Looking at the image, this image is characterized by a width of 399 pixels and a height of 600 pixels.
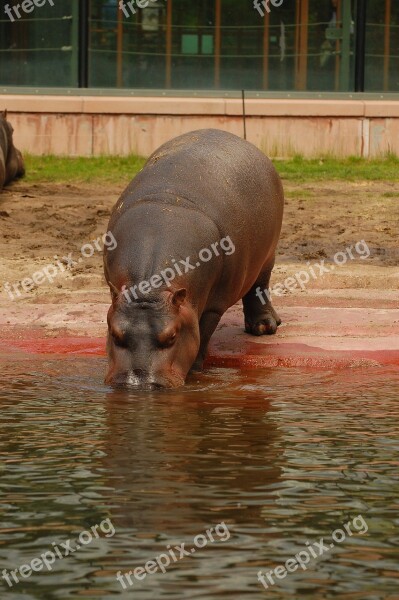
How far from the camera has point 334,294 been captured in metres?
10.3

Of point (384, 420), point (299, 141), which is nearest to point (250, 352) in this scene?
point (384, 420)

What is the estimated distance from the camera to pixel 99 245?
39.9 feet

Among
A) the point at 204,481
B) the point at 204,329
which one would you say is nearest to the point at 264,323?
the point at 204,329

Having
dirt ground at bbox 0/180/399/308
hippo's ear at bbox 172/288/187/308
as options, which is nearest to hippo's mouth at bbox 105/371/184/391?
hippo's ear at bbox 172/288/187/308

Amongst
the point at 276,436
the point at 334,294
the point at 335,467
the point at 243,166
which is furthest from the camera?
the point at 334,294

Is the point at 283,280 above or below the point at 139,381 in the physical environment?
below

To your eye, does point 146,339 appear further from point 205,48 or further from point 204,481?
point 205,48

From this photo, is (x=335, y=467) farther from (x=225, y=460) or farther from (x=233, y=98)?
(x=233, y=98)

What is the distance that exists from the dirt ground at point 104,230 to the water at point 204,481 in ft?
8.61

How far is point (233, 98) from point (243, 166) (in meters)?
9.46

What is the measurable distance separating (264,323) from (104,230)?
368 cm

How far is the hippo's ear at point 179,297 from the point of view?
7.36 metres

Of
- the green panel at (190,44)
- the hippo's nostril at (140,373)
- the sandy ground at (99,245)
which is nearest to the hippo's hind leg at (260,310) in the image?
the sandy ground at (99,245)

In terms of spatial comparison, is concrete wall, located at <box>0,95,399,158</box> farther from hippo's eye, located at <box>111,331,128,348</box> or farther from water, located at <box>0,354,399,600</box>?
hippo's eye, located at <box>111,331,128,348</box>
